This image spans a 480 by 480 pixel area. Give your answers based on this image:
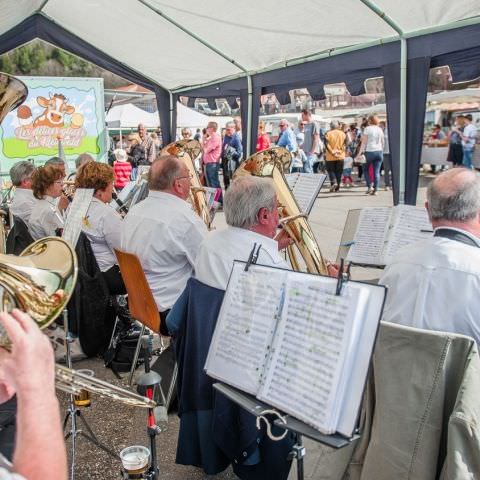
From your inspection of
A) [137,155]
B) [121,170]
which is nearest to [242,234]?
[121,170]

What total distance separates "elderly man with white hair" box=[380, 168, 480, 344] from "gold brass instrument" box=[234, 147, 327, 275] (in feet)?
2.43

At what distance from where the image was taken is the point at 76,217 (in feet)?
8.94

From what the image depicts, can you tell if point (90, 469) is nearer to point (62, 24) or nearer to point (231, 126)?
point (62, 24)

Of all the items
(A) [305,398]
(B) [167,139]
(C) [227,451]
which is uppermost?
(B) [167,139]

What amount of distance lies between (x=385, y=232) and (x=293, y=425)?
67.4 inches

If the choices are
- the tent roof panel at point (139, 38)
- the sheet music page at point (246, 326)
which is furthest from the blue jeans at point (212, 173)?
the sheet music page at point (246, 326)

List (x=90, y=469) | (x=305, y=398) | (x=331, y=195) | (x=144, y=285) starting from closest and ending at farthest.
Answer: (x=305, y=398)
(x=90, y=469)
(x=144, y=285)
(x=331, y=195)

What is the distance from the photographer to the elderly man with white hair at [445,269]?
5.65ft

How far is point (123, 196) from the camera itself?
4641mm

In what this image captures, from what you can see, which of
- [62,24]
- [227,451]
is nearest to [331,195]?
[62,24]

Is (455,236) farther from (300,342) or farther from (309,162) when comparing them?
(309,162)

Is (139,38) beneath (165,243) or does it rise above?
above

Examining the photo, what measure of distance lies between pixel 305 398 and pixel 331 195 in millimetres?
9824

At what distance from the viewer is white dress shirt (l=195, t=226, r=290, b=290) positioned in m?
2.10
